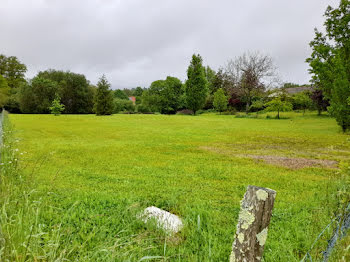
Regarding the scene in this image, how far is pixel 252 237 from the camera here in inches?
69.8

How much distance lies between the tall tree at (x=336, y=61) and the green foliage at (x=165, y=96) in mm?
32710

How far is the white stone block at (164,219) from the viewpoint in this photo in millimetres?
3320

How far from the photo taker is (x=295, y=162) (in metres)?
8.15

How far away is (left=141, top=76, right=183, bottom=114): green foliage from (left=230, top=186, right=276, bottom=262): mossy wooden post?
50.2 metres

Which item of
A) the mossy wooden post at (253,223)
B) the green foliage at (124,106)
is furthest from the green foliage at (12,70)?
the mossy wooden post at (253,223)

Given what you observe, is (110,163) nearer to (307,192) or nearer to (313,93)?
(307,192)

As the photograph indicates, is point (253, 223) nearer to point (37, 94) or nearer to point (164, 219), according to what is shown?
point (164, 219)

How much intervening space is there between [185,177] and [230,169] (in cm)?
173

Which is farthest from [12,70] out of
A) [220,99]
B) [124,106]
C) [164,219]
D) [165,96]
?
[164,219]

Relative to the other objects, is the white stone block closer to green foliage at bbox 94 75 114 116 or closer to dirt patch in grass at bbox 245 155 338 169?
dirt patch in grass at bbox 245 155 338 169

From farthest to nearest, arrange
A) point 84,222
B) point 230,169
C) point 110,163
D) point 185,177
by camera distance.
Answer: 1. point 110,163
2. point 230,169
3. point 185,177
4. point 84,222

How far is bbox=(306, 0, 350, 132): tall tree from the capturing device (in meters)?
15.8

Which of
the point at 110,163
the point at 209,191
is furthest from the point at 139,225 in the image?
the point at 110,163

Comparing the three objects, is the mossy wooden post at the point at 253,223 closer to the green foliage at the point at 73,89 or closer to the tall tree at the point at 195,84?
the tall tree at the point at 195,84
